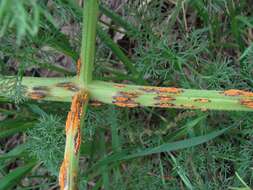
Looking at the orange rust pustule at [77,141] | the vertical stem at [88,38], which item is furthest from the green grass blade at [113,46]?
the orange rust pustule at [77,141]

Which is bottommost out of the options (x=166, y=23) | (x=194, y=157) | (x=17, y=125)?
(x=194, y=157)

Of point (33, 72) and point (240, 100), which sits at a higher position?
point (33, 72)

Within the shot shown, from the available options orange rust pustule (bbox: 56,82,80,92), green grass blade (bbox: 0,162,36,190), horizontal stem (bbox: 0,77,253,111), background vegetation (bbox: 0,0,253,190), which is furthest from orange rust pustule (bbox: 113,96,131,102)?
green grass blade (bbox: 0,162,36,190)

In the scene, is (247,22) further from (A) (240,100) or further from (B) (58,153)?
(B) (58,153)

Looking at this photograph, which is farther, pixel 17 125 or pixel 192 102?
pixel 17 125

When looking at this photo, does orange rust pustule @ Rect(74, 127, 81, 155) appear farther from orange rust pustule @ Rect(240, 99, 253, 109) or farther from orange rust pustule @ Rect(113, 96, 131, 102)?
orange rust pustule @ Rect(240, 99, 253, 109)

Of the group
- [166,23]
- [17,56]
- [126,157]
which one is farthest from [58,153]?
[166,23]

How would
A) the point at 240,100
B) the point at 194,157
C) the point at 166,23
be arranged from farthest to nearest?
1. the point at 166,23
2. the point at 194,157
3. the point at 240,100

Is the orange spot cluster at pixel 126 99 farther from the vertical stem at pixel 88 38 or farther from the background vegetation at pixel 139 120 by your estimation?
the background vegetation at pixel 139 120
